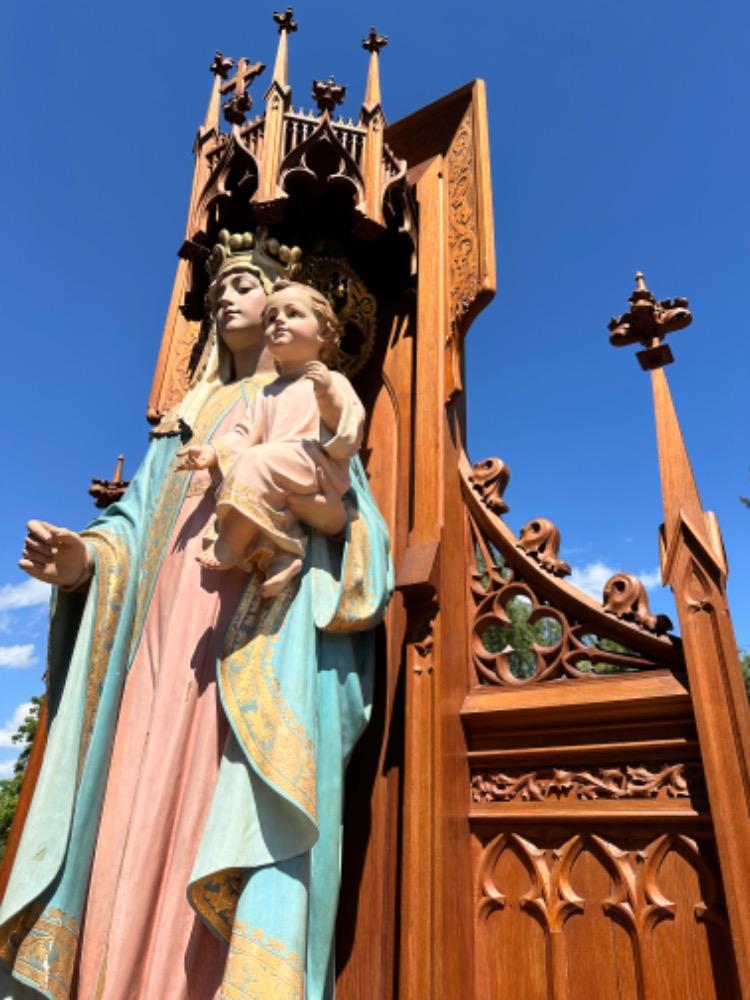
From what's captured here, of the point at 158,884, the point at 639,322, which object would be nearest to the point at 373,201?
the point at 639,322

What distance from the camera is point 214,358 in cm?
298

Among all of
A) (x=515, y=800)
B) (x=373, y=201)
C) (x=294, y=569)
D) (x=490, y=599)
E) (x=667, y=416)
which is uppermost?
(x=373, y=201)

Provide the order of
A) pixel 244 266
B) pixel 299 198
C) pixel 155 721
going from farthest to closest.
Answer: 1. pixel 299 198
2. pixel 244 266
3. pixel 155 721

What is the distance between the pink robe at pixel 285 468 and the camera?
2.03m

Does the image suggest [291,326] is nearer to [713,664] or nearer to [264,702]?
[264,702]

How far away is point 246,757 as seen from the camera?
1.79 meters

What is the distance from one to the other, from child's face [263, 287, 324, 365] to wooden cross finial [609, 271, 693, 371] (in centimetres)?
107

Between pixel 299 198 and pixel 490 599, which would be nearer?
pixel 490 599

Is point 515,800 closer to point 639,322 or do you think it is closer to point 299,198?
point 639,322

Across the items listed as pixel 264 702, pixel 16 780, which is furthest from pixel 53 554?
pixel 16 780

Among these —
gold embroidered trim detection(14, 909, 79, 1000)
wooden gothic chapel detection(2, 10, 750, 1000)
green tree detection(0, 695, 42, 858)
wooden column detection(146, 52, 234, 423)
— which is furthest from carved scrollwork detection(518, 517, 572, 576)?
green tree detection(0, 695, 42, 858)

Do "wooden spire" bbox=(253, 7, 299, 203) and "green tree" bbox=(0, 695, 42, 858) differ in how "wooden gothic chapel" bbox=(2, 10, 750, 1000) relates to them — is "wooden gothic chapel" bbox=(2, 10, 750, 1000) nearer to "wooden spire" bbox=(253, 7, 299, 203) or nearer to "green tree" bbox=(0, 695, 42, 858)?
"wooden spire" bbox=(253, 7, 299, 203)

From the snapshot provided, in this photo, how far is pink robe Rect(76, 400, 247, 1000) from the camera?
1760 millimetres

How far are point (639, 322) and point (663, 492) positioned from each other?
2.17 ft
